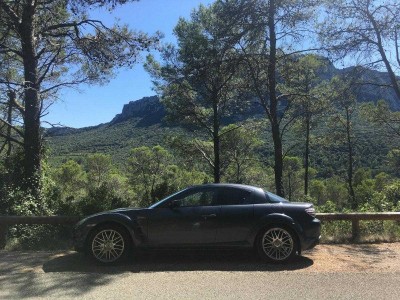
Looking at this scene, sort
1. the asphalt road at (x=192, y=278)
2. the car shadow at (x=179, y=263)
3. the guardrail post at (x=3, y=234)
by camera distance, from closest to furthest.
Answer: the asphalt road at (x=192, y=278) < the car shadow at (x=179, y=263) < the guardrail post at (x=3, y=234)

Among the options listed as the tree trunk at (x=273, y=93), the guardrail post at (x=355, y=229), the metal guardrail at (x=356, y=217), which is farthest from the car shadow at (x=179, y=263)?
the tree trunk at (x=273, y=93)

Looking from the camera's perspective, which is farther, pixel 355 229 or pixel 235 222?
pixel 355 229

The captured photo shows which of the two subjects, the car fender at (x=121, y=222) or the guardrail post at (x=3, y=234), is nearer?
the car fender at (x=121, y=222)

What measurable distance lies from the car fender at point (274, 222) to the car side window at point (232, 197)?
494 millimetres

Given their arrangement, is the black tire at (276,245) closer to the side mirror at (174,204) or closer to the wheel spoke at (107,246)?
the side mirror at (174,204)

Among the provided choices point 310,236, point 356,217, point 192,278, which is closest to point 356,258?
point 310,236

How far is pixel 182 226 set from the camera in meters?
8.05

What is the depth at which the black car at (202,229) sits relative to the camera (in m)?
8.05

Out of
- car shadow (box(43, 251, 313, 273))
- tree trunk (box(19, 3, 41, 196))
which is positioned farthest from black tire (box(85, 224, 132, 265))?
tree trunk (box(19, 3, 41, 196))

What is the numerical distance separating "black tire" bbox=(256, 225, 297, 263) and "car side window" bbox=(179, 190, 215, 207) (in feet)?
3.67

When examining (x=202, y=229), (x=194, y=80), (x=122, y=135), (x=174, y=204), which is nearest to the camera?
(x=202, y=229)

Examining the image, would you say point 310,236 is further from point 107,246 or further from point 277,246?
point 107,246

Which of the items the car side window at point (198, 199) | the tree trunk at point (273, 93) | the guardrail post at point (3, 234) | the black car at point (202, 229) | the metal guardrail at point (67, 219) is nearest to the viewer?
the black car at point (202, 229)

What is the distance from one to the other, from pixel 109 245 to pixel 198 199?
1.80 meters
